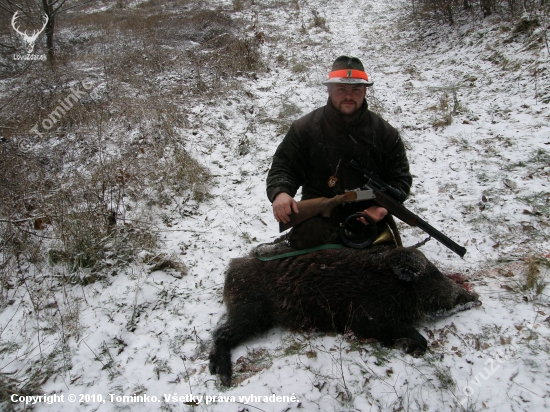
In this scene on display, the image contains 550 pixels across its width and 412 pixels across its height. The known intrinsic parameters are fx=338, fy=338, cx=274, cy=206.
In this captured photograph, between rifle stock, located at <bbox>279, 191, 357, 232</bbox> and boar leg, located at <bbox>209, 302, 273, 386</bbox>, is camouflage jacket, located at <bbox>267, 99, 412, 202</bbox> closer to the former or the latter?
rifle stock, located at <bbox>279, 191, 357, 232</bbox>

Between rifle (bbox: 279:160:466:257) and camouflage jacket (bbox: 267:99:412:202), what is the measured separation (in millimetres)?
165

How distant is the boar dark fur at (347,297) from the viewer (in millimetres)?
2621

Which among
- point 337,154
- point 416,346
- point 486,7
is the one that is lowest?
A: point 416,346

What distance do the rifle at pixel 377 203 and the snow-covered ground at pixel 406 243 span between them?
625 mm

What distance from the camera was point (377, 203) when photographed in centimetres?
282

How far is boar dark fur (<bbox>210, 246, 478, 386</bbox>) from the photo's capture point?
2.62 m

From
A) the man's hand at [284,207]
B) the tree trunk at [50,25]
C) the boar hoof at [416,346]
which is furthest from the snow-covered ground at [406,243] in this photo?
the tree trunk at [50,25]

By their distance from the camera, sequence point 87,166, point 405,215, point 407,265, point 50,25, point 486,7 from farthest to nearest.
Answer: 1. point 50,25
2. point 486,7
3. point 87,166
4. point 405,215
5. point 407,265

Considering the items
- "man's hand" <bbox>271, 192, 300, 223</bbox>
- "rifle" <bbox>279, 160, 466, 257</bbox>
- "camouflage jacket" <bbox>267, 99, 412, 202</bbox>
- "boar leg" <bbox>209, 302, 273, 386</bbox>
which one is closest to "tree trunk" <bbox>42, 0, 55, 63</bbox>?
"camouflage jacket" <bbox>267, 99, 412, 202</bbox>

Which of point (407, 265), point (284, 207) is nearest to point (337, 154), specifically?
point (284, 207)

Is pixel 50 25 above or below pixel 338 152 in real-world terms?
above

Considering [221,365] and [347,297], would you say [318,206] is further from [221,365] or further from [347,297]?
[221,365]

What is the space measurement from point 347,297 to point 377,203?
2.65 feet

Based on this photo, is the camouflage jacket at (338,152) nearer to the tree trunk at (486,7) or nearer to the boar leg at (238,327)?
the boar leg at (238,327)
